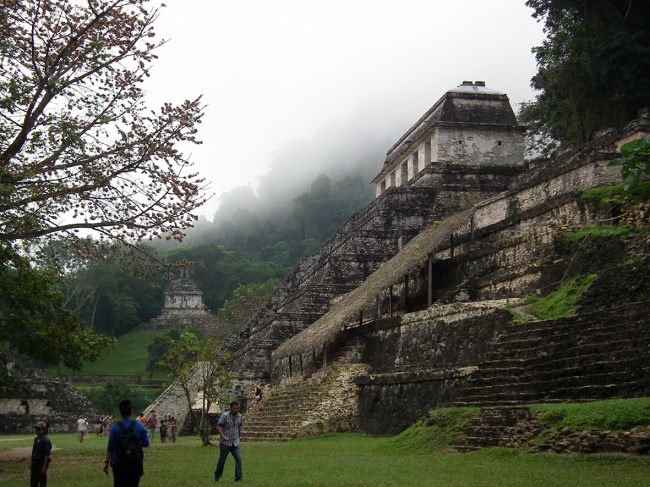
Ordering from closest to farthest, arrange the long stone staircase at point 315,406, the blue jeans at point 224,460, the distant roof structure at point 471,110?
1. the blue jeans at point 224,460
2. the long stone staircase at point 315,406
3. the distant roof structure at point 471,110

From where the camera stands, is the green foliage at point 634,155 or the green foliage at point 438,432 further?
the green foliage at point 438,432

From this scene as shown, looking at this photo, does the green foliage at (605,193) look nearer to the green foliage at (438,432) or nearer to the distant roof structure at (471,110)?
the green foliage at (438,432)

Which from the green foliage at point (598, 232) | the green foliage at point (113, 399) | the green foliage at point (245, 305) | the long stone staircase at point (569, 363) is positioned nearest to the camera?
the long stone staircase at point (569, 363)

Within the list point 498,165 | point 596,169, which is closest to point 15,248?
point 596,169

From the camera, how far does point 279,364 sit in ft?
69.2

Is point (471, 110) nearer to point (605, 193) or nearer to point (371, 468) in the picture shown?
point (605, 193)

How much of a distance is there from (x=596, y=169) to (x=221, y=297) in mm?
45682

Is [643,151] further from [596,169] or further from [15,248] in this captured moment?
[596,169]

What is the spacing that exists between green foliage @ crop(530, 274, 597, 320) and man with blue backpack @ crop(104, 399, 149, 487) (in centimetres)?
669

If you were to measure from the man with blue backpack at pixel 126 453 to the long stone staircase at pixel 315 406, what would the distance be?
8.42 metres

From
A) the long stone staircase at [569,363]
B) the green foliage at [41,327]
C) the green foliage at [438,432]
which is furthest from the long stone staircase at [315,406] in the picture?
the green foliage at [41,327]

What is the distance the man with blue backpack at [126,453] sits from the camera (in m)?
6.08

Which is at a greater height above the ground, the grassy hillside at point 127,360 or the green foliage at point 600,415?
the grassy hillside at point 127,360

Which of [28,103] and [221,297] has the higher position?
[221,297]
